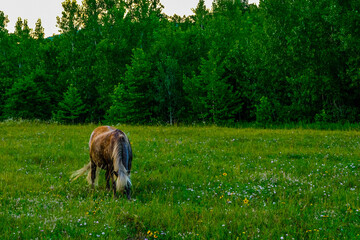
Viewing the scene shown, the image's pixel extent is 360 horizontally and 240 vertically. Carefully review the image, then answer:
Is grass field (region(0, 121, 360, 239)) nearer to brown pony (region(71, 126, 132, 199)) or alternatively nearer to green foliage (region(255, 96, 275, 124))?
brown pony (region(71, 126, 132, 199))

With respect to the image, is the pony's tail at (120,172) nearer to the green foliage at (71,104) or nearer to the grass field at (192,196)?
the grass field at (192,196)

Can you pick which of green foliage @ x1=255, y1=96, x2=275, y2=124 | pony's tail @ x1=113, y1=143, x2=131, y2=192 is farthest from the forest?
pony's tail @ x1=113, y1=143, x2=131, y2=192

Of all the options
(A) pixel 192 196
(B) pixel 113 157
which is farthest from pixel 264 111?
(B) pixel 113 157

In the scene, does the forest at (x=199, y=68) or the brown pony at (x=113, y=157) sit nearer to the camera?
the brown pony at (x=113, y=157)

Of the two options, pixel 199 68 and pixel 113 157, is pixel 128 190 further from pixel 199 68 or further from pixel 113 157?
pixel 199 68

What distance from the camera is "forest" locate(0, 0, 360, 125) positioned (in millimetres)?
29000

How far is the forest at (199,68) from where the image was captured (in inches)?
1142

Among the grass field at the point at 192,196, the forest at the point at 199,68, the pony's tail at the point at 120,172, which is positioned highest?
the forest at the point at 199,68

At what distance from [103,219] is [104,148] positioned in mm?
2802

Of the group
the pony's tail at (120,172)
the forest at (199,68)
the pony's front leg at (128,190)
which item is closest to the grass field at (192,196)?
the pony's front leg at (128,190)

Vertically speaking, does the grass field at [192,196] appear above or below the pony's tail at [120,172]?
below

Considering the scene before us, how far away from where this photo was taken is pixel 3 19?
64.5 metres

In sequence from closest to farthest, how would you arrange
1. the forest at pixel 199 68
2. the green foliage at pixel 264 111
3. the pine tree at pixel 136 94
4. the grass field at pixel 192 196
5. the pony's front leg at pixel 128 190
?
the grass field at pixel 192 196 → the pony's front leg at pixel 128 190 → the forest at pixel 199 68 → the green foliage at pixel 264 111 → the pine tree at pixel 136 94

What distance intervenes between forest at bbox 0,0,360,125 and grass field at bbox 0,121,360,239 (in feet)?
56.7
